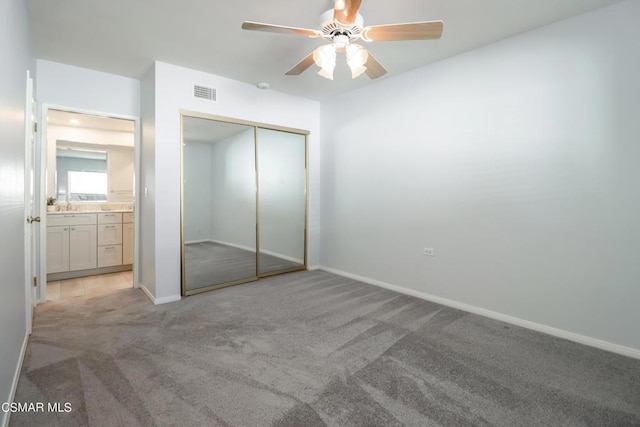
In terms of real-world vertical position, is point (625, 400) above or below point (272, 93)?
below

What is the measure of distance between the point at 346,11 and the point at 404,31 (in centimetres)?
44

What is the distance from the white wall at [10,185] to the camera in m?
1.48

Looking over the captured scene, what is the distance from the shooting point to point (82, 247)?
4383 millimetres

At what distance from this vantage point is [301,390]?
185 cm

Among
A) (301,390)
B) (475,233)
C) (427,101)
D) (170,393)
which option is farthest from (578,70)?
(170,393)

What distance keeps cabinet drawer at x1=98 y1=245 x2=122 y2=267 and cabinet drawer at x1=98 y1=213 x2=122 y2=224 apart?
0.37m

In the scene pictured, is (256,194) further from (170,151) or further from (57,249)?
(57,249)

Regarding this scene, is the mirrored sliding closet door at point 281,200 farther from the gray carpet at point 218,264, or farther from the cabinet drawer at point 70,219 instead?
the cabinet drawer at point 70,219

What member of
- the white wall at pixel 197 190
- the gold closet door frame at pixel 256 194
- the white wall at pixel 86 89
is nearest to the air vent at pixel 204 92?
the gold closet door frame at pixel 256 194

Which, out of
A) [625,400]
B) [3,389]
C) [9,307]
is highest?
[9,307]

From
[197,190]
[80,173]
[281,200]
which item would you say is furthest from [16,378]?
[80,173]

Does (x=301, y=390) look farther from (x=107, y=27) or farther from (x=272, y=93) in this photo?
(x=272, y=93)

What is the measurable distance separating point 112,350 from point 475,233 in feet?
11.1

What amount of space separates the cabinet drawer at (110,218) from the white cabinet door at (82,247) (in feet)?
0.45
